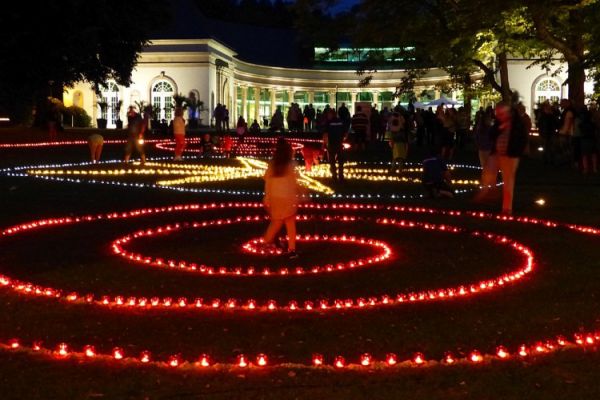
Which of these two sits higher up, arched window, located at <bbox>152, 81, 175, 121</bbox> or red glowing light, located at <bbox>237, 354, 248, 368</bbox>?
arched window, located at <bbox>152, 81, 175, 121</bbox>

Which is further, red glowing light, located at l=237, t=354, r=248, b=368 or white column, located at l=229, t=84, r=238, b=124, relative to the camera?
white column, located at l=229, t=84, r=238, b=124

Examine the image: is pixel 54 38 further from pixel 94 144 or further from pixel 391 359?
pixel 391 359

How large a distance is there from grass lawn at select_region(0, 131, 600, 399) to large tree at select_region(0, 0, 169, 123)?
17.9 m

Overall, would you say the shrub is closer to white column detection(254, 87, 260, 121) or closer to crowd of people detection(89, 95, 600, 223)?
white column detection(254, 87, 260, 121)

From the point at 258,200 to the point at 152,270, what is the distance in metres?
7.72

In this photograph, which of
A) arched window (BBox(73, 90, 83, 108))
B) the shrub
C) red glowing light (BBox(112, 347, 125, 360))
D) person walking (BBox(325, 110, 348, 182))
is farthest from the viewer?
arched window (BBox(73, 90, 83, 108))

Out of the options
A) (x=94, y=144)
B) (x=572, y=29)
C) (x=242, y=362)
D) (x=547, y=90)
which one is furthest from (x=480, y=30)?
(x=547, y=90)

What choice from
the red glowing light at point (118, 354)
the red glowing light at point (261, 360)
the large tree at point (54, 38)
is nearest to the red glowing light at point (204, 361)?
the red glowing light at point (261, 360)

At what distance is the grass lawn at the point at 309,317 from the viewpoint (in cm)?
647

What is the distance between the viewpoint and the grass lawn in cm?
647

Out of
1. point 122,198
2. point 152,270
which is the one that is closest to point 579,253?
point 152,270

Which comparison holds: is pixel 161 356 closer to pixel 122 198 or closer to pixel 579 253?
pixel 579 253

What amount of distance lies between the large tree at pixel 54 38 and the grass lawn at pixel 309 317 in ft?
58.6

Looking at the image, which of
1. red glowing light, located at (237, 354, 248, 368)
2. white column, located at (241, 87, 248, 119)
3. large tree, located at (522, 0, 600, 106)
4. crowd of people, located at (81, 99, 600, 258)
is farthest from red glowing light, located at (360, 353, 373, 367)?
white column, located at (241, 87, 248, 119)
